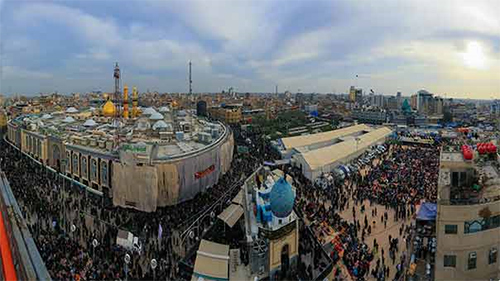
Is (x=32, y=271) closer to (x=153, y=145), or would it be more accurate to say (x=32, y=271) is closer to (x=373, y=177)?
(x=153, y=145)

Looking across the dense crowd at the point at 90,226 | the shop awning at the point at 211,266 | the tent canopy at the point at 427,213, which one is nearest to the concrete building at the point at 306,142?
the dense crowd at the point at 90,226

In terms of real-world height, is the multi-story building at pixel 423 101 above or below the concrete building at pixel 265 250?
above

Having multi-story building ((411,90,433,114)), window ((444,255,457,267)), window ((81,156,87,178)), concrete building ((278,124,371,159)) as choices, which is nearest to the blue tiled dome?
window ((444,255,457,267))

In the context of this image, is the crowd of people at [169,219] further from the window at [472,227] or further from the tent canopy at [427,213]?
the window at [472,227]

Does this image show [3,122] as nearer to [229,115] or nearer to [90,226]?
[229,115]

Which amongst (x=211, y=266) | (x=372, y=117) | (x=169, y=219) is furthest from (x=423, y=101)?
(x=211, y=266)

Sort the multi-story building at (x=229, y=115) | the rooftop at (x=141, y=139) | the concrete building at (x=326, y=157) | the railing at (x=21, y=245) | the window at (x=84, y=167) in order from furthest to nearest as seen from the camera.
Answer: the multi-story building at (x=229, y=115), the concrete building at (x=326, y=157), the window at (x=84, y=167), the rooftop at (x=141, y=139), the railing at (x=21, y=245)
